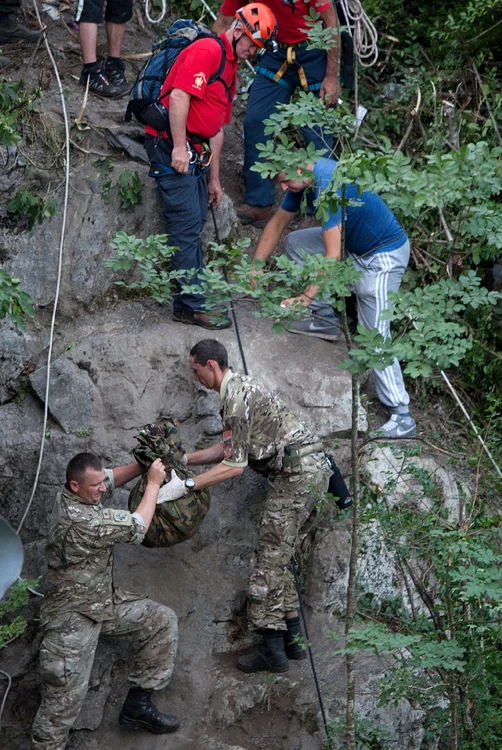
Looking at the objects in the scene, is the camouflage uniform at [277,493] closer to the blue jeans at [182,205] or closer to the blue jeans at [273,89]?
the blue jeans at [182,205]

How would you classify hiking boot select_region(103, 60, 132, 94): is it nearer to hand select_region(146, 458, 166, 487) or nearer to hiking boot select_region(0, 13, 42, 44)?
hiking boot select_region(0, 13, 42, 44)

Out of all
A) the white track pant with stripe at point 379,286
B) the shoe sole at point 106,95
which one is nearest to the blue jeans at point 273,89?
the white track pant with stripe at point 379,286

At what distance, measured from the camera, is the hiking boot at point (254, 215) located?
759 centimetres

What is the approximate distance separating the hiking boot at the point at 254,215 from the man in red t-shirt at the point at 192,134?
89 cm

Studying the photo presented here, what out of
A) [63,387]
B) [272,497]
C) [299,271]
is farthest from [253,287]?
[63,387]

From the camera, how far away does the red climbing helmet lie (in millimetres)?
6184

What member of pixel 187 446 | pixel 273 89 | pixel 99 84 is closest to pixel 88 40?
pixel 99 84

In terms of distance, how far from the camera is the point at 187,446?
6.35m

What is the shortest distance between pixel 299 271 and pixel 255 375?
245 centimetres

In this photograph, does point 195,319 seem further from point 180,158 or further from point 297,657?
point 297,657

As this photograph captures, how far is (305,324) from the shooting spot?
6.95m

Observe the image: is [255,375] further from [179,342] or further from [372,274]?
[372,274]

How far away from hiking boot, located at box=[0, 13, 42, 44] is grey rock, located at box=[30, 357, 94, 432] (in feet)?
9.61

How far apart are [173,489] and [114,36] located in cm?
399
